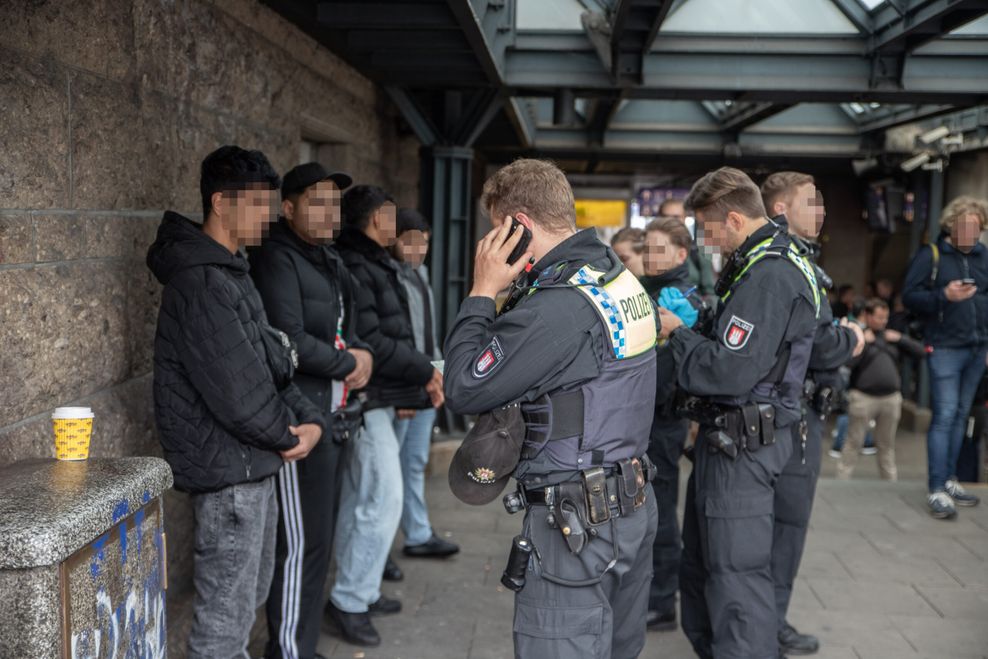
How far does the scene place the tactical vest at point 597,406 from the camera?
2736 mm

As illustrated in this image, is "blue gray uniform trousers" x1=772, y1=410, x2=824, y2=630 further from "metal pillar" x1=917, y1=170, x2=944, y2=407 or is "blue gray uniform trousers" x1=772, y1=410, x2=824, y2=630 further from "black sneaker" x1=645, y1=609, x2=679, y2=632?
"metal pillar" x1=917, y1=170, x2=944, y2=407

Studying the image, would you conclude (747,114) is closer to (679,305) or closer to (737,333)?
(679,305)

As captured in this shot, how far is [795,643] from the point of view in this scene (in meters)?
4.48

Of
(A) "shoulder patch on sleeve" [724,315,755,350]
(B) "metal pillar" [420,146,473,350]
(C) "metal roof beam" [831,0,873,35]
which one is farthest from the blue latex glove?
(B) "metal pillar" [420,146,473,350]

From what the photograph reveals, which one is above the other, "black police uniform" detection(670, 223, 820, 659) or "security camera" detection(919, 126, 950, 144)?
"security camera" detection(919, 126, 950, 144)

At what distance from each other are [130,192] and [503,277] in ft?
4.85

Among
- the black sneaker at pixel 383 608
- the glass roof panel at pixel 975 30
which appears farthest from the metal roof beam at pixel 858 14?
the black sneaker at pixel 383 608

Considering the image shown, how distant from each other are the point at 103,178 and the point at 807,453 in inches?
116

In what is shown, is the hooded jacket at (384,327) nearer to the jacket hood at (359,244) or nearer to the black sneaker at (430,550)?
the jacket hood at (359,244)

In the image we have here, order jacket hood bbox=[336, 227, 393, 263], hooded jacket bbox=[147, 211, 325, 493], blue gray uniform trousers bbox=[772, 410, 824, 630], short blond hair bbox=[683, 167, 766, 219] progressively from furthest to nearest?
jacket hood bbox=[336, 227, 393, 263] < blue gray uniform trousers bbox=[772, 410, 824, 630] < short blond hair bbox=[683, 167, 766, 219] < hooded jacket bbox=[147, 211, 325, 493]

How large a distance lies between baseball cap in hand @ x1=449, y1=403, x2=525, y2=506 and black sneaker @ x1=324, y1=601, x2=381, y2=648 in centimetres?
188

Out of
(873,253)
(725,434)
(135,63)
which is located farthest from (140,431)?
(873,253)

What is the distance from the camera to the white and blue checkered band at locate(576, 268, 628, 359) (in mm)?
2736

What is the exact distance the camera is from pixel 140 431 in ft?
11.8
